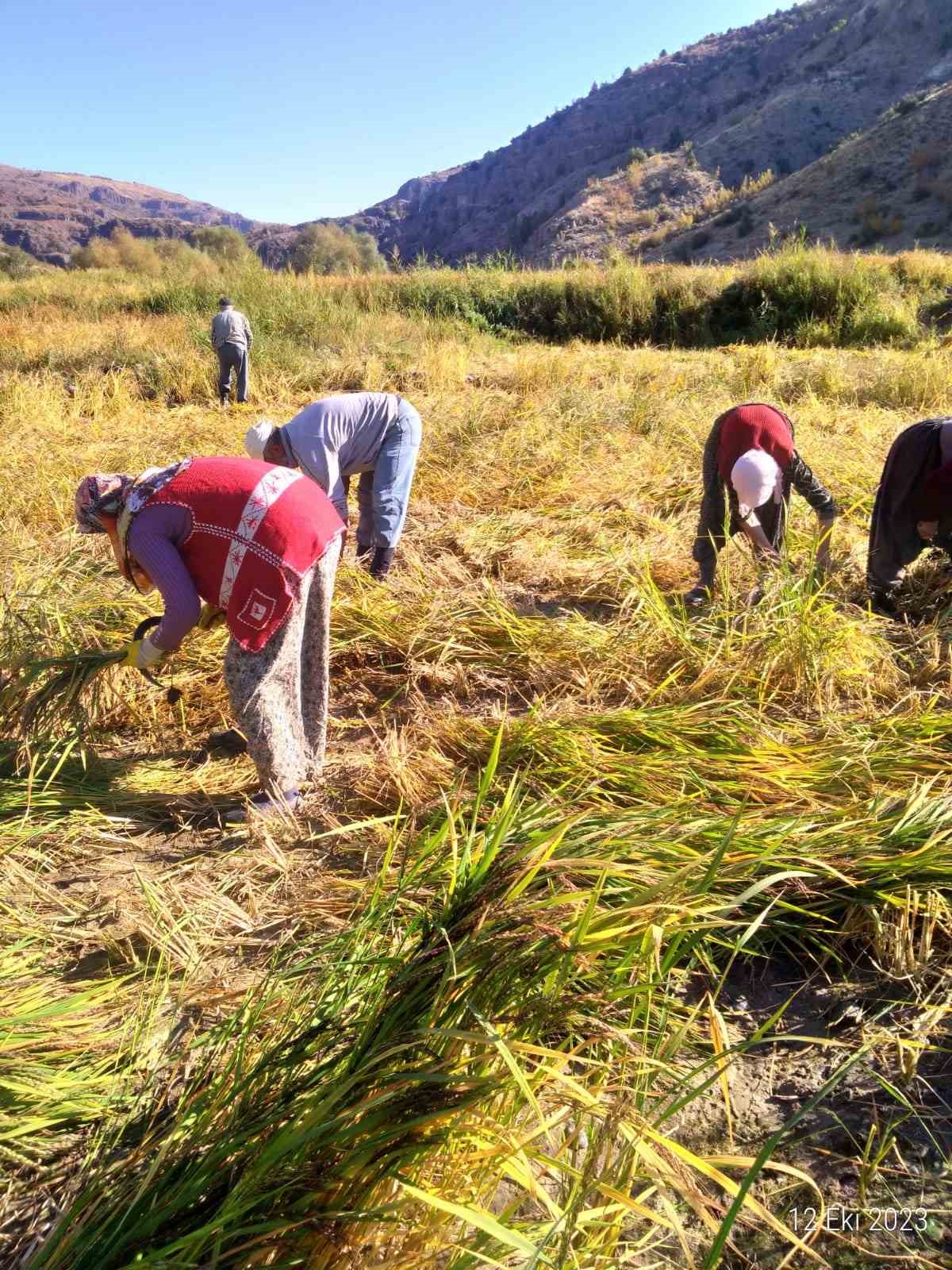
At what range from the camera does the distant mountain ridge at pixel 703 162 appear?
23328 millimetres

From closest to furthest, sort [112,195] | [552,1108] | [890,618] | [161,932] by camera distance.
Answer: [552,1108], [161,932], [890,618], [112,195]

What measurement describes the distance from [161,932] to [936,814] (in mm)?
1950

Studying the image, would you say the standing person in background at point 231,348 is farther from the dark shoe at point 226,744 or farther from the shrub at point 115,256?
the shrub at point 115,256

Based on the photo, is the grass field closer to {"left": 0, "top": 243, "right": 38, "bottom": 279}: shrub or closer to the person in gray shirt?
the person in gray shirt

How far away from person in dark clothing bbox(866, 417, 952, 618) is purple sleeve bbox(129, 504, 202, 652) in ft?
9.32

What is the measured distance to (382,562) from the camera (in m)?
3.85

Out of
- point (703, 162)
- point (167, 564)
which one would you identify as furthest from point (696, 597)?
point (703, 162)

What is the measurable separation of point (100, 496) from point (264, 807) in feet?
3.48

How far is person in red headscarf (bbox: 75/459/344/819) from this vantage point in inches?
80.6

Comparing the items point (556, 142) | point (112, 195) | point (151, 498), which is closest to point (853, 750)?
point (151, 498)

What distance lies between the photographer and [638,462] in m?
5.14

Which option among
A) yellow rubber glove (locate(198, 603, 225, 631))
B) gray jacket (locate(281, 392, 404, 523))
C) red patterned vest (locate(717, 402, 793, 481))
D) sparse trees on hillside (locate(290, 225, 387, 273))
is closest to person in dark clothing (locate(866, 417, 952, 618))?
red patterned vest (locate(717, 402, 793, 481))

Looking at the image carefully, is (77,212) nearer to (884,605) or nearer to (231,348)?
(231,348)

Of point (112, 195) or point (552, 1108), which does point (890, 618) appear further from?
point (112, 195)
